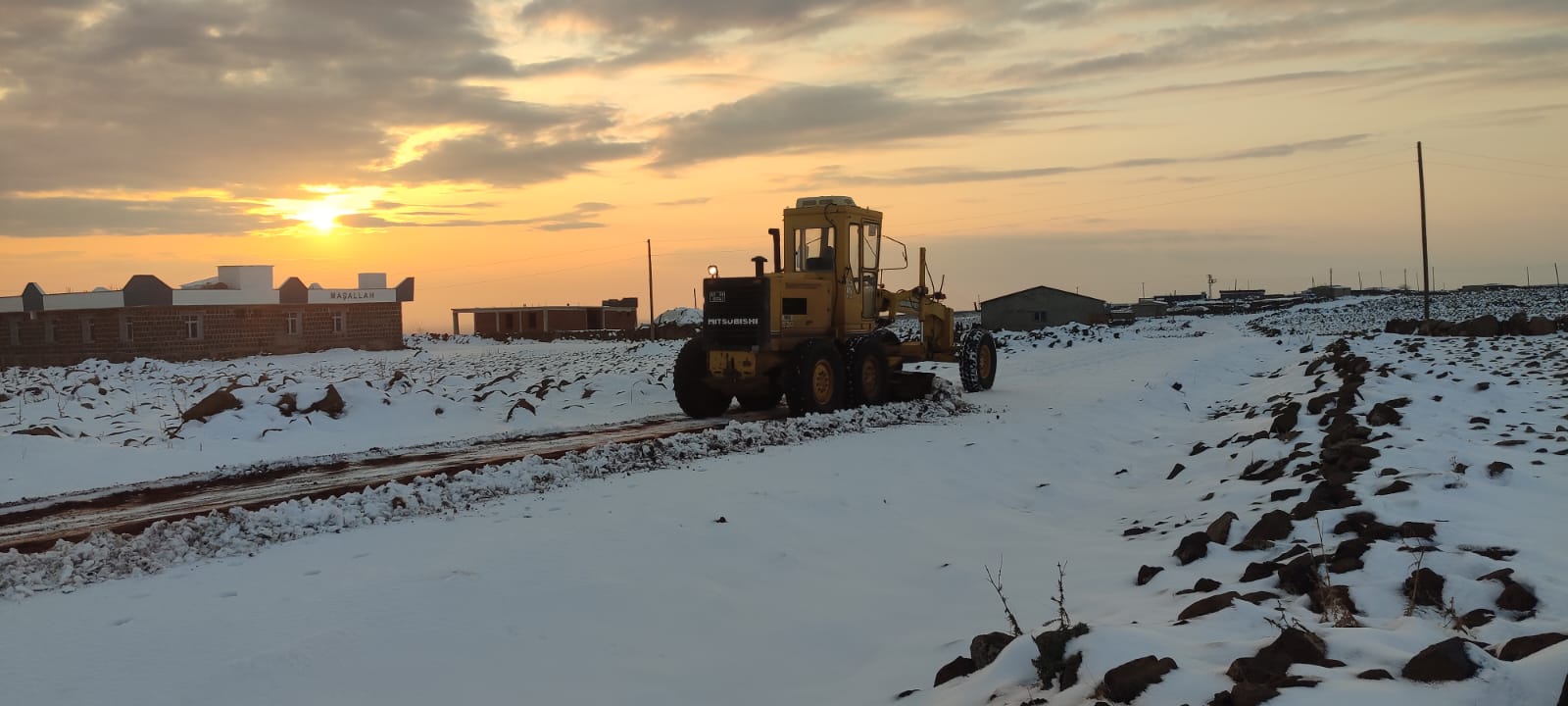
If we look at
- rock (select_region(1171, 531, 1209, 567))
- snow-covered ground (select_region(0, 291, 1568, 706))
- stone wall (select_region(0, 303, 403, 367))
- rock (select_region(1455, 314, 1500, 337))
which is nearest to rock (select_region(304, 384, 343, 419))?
snow-covered ground (select_region(0, 291, 1568, 706))

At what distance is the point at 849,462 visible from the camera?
11242 millimetres

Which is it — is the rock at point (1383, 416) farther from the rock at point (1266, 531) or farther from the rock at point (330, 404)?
the rock at point (330, 404)

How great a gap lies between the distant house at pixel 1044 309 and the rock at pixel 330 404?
54.7 metres

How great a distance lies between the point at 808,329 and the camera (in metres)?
16.7

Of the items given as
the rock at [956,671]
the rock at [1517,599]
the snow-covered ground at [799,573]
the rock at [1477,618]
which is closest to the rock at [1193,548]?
the snow-covered ground at [799,573]

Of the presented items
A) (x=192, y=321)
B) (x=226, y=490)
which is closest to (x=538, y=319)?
(x=192, y=321)

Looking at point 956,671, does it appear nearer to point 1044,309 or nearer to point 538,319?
point 1044,309

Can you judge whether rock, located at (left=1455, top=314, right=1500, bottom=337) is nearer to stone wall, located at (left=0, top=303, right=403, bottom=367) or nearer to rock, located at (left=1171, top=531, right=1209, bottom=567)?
rock, located at (left=1171, top=531, right=1209, bottom=567)

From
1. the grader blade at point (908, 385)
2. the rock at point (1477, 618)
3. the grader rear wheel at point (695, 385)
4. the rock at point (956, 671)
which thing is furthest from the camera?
the grader blade at point (908, 385)

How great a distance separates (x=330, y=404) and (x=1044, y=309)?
57.9 meters

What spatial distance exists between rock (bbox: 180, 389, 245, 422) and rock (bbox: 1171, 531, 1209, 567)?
42.4ft

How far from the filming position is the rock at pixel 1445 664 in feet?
11.7

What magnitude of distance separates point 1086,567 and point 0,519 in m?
8.98

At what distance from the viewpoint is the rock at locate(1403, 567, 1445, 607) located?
213 inches
